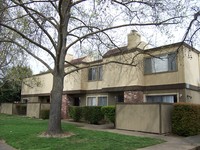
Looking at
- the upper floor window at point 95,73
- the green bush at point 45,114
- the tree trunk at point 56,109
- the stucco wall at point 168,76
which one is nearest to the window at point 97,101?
the upper floor window at point 95,73

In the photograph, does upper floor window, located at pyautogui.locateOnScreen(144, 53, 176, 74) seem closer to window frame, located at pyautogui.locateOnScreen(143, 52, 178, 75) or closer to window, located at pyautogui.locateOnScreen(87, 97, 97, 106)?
window frame, located at pyautogui.locateOnScreen(143, 52, 178, 75)

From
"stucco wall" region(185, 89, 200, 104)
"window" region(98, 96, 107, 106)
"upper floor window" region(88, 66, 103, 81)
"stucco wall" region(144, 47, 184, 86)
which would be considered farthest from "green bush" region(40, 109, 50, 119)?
"stucco wall" region(185, 89, 200, 104)

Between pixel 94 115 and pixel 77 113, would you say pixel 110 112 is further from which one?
pixel 77 113

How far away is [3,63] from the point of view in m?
26.7

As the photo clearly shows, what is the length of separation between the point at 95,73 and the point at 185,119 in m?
13.9

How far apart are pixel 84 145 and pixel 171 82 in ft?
37.0

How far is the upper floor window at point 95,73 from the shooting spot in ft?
87.3

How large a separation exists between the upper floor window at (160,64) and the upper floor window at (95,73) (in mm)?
5974

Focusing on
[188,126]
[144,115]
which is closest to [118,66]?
[144,115]

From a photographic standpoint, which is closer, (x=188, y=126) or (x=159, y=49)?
(x=188, y=126)

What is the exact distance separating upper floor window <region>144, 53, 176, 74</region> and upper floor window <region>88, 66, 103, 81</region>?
5.97 m

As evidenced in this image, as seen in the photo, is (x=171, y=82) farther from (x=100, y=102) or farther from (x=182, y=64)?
(x=100, y=102)

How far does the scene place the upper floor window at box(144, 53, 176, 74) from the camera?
19.9 m

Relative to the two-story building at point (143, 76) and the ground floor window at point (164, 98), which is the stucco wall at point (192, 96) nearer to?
the two-story building at point (143, 76)
